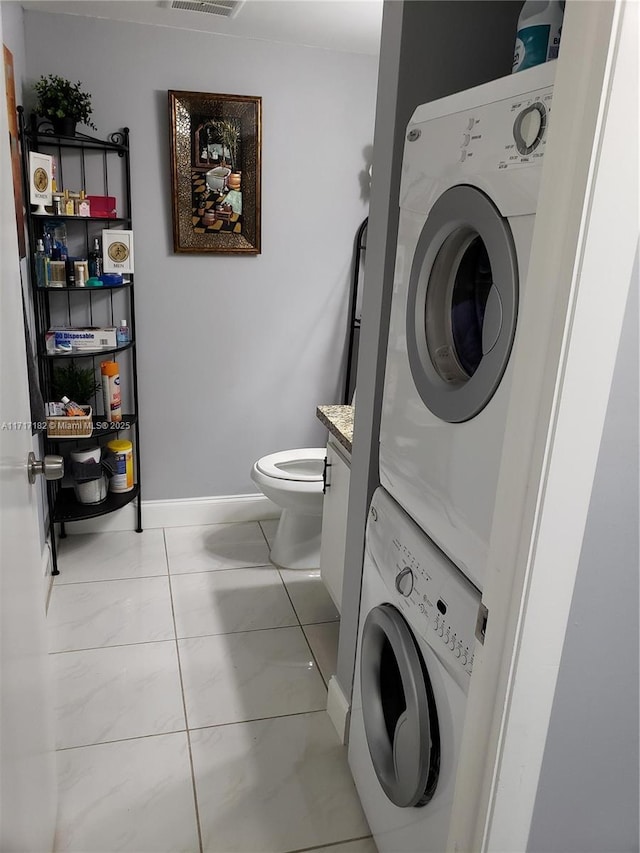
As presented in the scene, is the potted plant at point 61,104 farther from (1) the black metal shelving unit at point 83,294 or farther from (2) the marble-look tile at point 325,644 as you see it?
(2) the marble-look tile at point 325,644

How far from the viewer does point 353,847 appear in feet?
5.17

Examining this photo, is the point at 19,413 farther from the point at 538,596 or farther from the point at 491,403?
the point at 538,596

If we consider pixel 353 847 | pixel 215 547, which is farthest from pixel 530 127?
pixel 215 547

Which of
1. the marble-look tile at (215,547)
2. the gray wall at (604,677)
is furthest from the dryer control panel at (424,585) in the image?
the marble-look tile at (215,547)

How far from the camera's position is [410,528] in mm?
1348

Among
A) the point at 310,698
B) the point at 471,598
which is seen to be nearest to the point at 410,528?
the point at 471,598

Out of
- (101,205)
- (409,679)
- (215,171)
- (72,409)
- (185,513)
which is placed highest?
(215,171)

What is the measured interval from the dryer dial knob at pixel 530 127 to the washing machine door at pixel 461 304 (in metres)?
0.10

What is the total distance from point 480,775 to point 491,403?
56cm

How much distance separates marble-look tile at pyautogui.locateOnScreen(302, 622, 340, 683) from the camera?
7.21ft

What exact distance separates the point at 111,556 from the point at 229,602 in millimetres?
636

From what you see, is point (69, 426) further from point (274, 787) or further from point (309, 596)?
point (274, 787)

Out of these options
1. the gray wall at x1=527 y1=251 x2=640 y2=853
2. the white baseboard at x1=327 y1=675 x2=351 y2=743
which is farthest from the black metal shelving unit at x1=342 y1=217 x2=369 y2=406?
the gray wall at x1=527 y1=251 x2=640 y2=853

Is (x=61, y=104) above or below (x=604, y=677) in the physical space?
above
